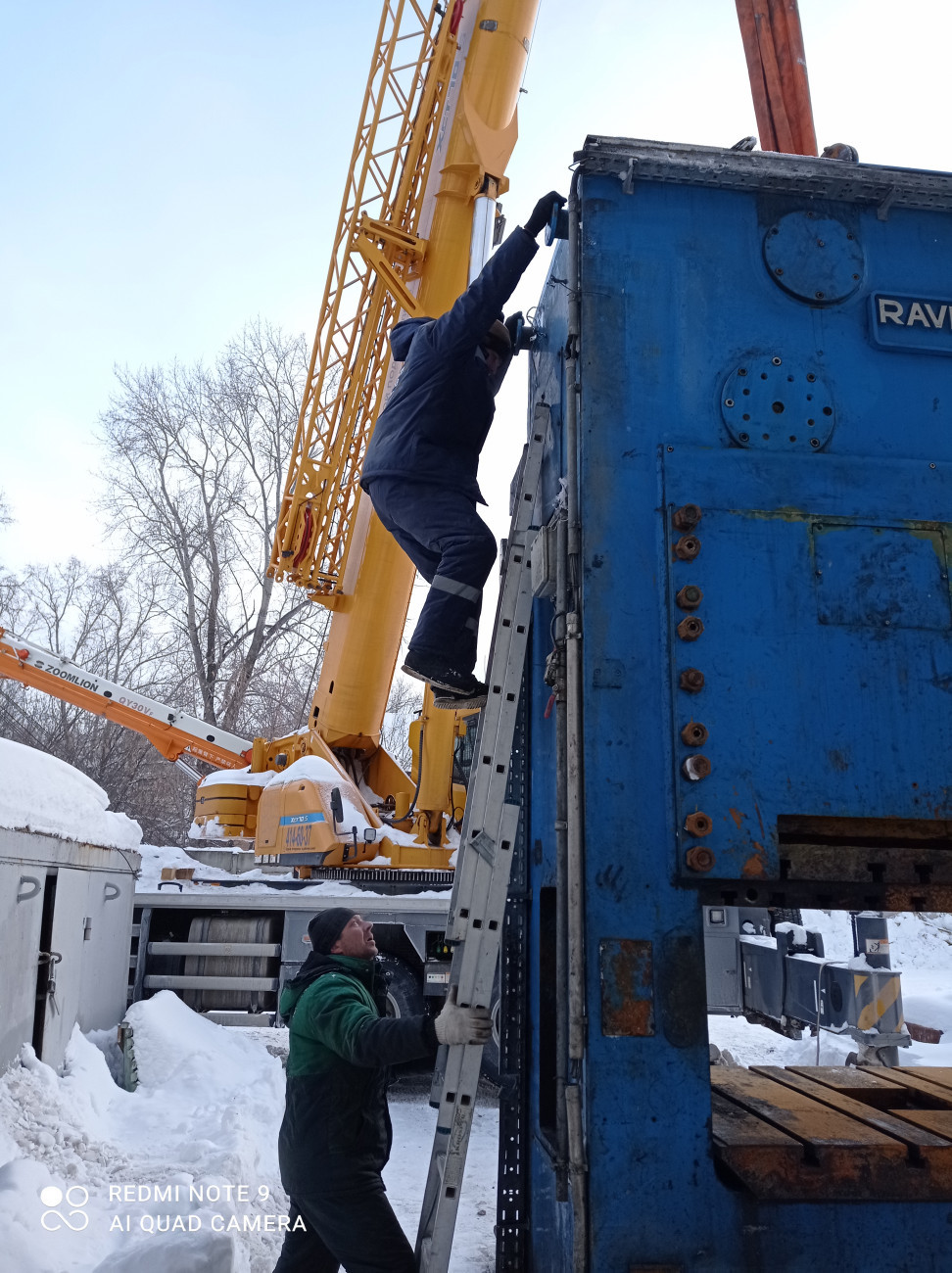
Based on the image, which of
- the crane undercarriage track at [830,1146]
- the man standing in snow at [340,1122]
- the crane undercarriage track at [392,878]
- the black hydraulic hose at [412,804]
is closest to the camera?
the crane undercarriage track at [830,1146]

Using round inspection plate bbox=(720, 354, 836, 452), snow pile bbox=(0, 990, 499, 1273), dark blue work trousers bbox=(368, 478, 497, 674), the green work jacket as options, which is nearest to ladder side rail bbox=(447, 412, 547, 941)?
dark blue work trousers bbox=(368, 478, 497, 674)

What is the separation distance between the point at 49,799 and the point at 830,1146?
4.42 m

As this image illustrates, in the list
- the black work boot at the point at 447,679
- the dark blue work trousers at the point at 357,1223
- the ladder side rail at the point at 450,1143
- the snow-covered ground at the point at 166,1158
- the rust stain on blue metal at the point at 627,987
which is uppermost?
the black work boot at the point at 447,679

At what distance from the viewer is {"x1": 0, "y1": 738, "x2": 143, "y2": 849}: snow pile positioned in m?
4.61

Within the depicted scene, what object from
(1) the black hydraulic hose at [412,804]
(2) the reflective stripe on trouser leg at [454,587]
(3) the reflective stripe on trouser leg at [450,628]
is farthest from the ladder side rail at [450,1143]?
(1) the black hydraulic hose at [412,804]

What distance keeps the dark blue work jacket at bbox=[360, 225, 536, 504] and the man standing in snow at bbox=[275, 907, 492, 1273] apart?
1.85 m

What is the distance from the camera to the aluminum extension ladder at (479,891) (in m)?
2.58

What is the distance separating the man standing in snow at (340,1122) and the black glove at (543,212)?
2.57 m

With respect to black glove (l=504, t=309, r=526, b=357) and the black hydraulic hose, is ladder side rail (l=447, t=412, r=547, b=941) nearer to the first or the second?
black glove (l=504, t=309, r=526, b=357)

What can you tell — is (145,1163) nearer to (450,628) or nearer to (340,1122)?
(340,1122)

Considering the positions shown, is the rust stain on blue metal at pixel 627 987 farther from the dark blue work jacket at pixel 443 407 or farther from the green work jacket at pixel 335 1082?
the dark blue work jacket at pixel 443 407

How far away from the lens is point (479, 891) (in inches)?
106

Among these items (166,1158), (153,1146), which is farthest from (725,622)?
(153,1146)

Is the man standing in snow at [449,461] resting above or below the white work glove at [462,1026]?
above
